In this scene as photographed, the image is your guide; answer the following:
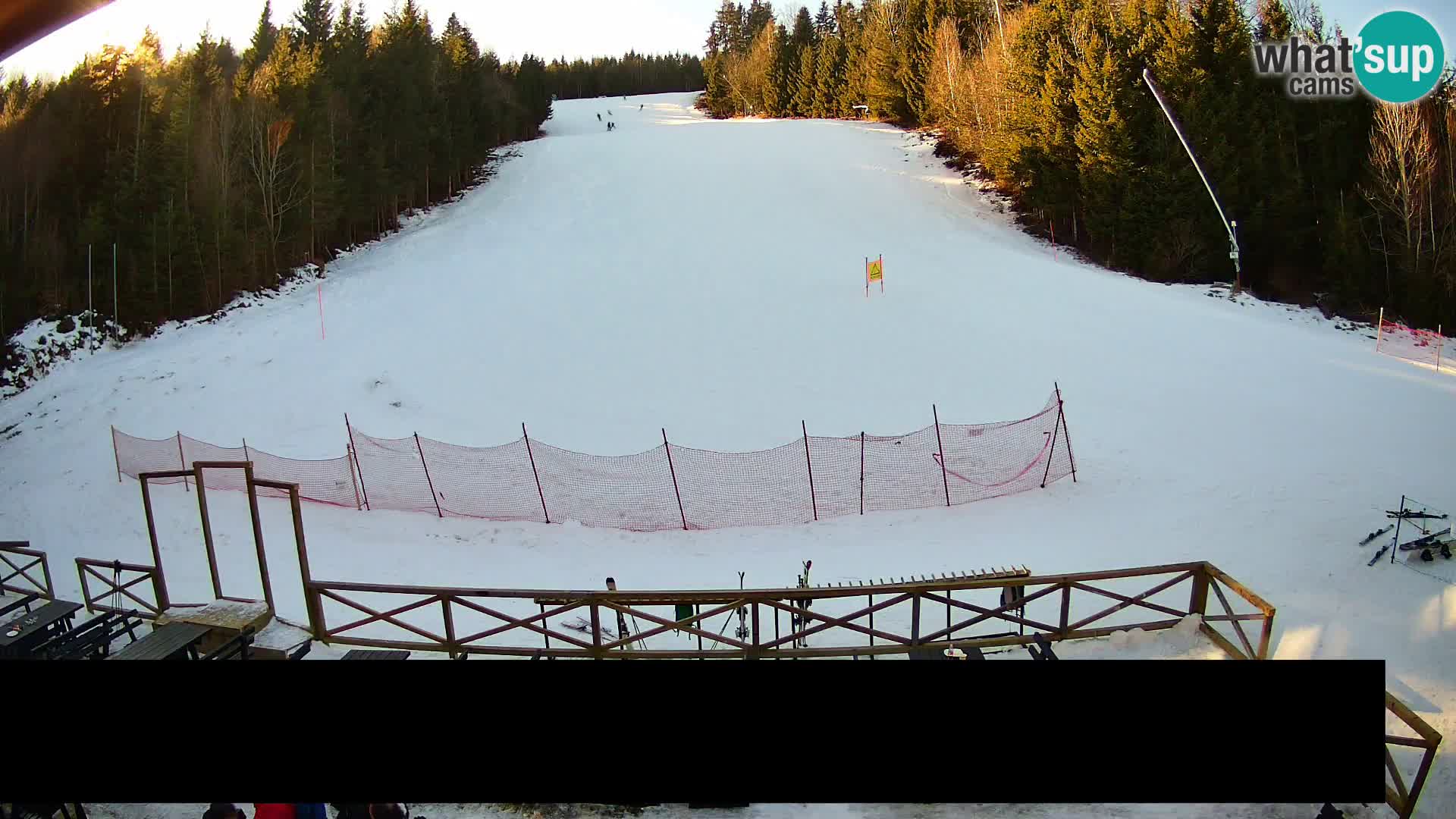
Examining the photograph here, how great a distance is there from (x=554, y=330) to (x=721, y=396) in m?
6.01

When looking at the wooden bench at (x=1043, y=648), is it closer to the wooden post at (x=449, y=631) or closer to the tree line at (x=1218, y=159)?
the wooden post at (x=449, y=631)

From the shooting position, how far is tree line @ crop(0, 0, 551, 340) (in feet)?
65.6

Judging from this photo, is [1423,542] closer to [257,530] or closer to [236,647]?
[236,647]

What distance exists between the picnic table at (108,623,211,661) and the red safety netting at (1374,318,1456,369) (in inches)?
883

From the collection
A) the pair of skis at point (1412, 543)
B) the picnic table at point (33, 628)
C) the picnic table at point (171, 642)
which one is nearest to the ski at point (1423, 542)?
the pair of skis at point (1412, 543)

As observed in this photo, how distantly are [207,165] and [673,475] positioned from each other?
765 inches

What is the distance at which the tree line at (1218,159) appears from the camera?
21.9 meters

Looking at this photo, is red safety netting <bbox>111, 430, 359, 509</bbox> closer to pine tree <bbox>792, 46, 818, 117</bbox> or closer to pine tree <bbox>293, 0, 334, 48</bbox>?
pine tree <bbox>293, 0, 334, 48</bbox>

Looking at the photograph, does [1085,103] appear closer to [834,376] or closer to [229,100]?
[834,376]

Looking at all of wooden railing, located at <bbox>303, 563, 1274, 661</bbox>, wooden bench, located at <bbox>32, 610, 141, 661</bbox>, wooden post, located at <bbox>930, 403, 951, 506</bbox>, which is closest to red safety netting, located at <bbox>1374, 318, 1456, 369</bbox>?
wooden post, located at <bbox>930, 403, 951, 506</bbox>

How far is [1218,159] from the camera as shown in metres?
24.4

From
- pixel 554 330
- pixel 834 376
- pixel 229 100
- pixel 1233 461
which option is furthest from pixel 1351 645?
pixel 229 100

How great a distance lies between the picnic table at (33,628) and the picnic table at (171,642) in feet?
2.31

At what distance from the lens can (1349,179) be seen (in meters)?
24.5
